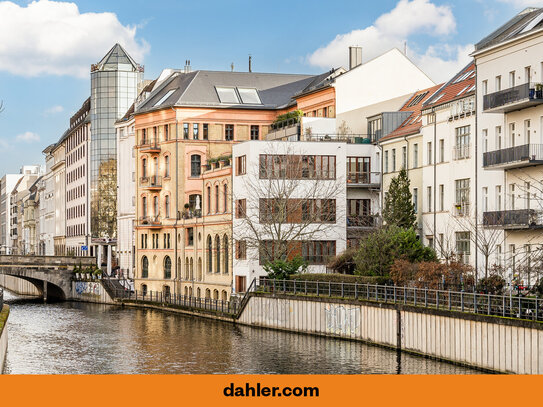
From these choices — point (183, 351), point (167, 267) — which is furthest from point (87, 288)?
point (183, 351)

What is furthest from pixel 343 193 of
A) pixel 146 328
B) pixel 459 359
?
pixel 459 359

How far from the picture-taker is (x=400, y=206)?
236 feet

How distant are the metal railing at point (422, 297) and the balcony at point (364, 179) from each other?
45.5 ft

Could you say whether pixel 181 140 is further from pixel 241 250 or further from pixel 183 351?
pixel 183 351

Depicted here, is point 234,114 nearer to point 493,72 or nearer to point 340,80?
point 340,80

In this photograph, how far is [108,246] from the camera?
429 ft

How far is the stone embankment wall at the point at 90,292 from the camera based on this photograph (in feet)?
344

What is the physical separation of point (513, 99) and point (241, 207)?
97.9 feet

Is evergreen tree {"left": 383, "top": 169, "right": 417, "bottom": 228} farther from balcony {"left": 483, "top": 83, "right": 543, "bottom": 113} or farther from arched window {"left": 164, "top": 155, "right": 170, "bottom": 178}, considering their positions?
arched window {"left": 164, "top": 155, "right": 170, "bottom": 178}

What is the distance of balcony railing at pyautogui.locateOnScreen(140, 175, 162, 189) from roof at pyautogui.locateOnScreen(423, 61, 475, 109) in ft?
116

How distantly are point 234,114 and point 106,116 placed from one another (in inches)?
1323

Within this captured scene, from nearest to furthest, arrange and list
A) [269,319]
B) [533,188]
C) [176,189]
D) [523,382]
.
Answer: [523,382] → [533,188] → [269,319] → [176,189]

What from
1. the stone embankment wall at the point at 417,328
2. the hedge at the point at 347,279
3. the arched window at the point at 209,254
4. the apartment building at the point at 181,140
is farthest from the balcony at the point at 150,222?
the hedge at the point at 347,279

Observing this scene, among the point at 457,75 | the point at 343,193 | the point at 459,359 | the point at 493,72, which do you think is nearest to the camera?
the point at 459,359
